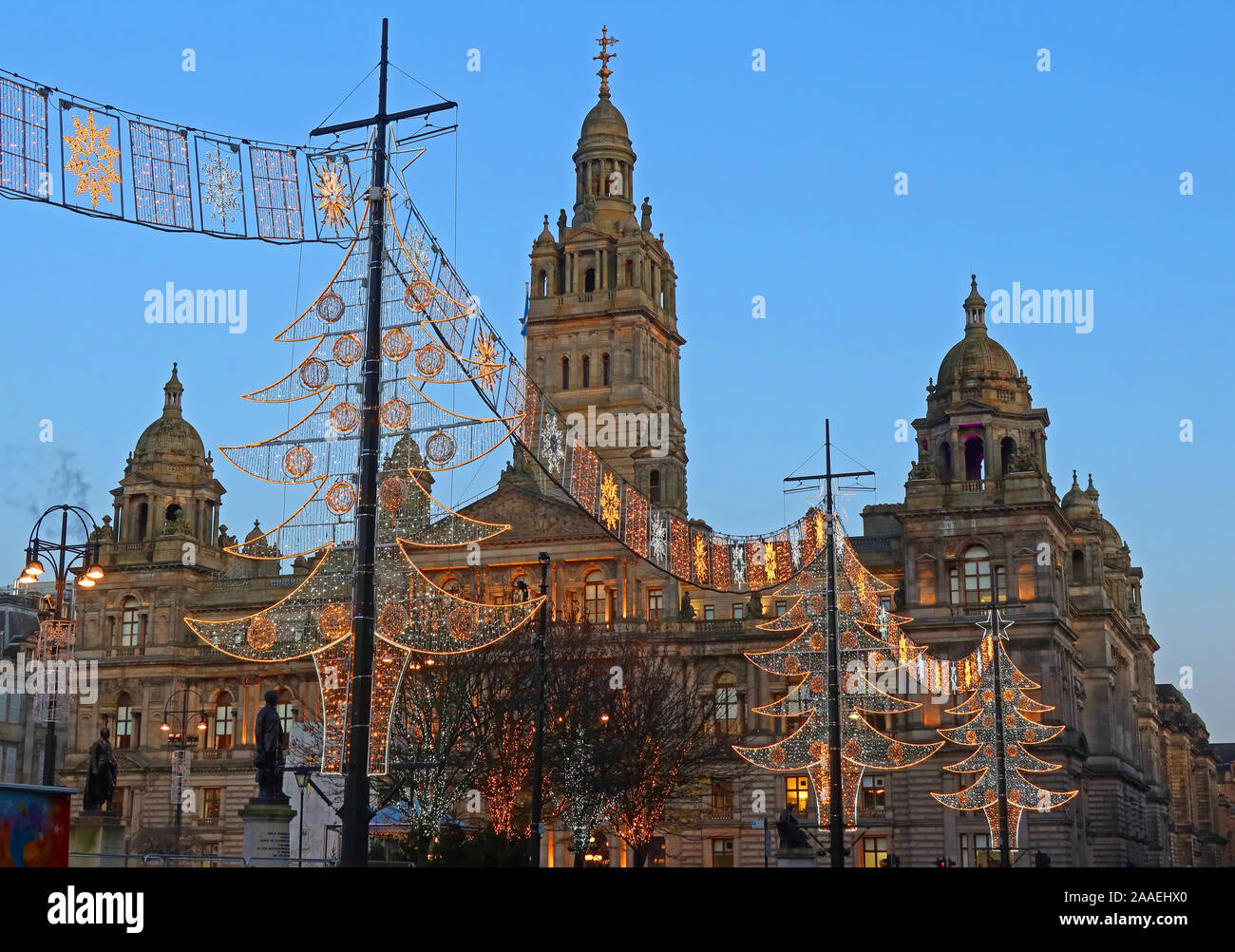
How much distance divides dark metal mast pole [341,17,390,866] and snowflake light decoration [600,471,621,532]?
7313 millimetres

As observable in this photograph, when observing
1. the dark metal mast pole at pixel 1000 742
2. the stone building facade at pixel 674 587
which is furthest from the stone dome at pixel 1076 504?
the dark metal mast pole at pixel 1000 742

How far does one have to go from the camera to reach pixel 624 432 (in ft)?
332

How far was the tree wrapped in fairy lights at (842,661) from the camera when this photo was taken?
165 feet

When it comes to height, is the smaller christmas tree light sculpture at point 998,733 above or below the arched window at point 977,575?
below

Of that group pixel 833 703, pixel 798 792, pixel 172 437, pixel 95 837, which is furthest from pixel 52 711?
pixel 172 437

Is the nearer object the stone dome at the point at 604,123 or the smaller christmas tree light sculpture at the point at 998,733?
the smaller christmas tree light sculpture at the point at 998,733

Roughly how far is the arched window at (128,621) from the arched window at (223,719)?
6.88 m

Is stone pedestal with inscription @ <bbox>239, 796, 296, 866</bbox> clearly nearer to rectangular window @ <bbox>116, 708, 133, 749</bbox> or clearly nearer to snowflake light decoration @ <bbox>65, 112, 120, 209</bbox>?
snowflake light decoration @ <bbox>65, 112, 120, 209</bbox>

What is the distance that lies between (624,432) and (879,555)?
18.5m

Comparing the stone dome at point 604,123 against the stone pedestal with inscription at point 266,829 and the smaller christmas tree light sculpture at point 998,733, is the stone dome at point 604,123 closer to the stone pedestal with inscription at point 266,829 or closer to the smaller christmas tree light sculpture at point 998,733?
the smaller christmas tree light sculpture at point 998,733

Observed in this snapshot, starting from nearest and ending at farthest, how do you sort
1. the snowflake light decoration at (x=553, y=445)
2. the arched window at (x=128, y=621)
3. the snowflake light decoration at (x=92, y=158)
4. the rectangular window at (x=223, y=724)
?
the snowflake light decoration at (x=92, y=158)
the snowflake light decoration at (x=553, y=445)
the rectangular window at (x=223, y=724)
the arched window at (x=128, y=621)

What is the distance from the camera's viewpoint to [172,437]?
101625 mm

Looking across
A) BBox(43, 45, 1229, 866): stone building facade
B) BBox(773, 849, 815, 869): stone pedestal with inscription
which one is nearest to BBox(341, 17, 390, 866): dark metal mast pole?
BBox(773, 849, 815, 869): stone pedestal with inscription
